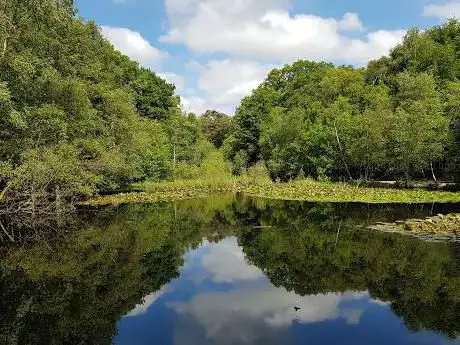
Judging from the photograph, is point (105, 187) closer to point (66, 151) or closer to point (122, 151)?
point (122, 151)

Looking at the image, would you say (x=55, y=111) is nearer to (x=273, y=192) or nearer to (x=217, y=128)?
(x=273, y=192)

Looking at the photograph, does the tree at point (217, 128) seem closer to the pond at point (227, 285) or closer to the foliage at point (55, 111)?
the foliage at point (55, 111)

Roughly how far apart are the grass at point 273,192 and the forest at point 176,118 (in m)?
2.80

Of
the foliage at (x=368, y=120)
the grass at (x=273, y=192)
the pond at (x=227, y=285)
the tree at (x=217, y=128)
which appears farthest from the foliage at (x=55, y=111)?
the tree at (x=217, y=128)

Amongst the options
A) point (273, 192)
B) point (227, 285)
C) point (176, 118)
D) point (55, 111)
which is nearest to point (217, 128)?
point (176, 118)

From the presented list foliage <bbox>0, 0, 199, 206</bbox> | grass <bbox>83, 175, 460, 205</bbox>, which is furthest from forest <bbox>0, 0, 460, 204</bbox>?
grass <bbox>83, 175, 460, 205</bbox>

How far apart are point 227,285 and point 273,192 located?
88.2 ft

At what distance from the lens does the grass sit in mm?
31203

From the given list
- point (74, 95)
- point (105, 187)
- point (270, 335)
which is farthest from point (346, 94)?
point (270, 335)

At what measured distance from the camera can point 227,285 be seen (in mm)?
13102

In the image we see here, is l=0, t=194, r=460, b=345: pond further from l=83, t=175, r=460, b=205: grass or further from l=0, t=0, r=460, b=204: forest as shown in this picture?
l=83, t=175, r=460, b=205: grass

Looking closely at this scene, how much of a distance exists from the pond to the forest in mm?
5542

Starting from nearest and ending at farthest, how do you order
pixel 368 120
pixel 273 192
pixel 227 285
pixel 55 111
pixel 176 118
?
pixel 227 285
pixel 55 111
pixel 273 192
pixel 368 120
pixel 176 118

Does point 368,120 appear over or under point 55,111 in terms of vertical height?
over
